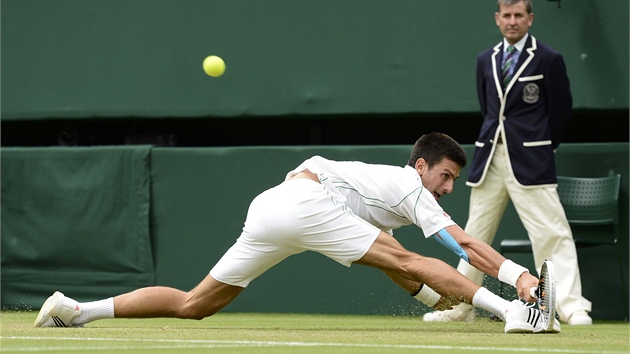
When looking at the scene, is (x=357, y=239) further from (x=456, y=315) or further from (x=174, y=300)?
(x=456, y=315)

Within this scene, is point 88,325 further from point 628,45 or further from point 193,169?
point 628,45

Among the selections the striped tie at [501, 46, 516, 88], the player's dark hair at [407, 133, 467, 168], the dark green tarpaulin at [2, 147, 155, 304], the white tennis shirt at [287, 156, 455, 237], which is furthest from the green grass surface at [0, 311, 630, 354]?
the dark green tarpaulin at [2, 147, 155, 304]

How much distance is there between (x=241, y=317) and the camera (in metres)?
8.42

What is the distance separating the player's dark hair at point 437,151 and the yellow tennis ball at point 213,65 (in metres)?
3.13

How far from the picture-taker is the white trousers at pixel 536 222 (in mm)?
7590

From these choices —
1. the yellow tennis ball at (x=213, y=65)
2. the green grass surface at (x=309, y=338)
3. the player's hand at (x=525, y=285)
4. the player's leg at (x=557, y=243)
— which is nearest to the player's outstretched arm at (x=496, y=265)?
the player's hand at (x=525, y=285)

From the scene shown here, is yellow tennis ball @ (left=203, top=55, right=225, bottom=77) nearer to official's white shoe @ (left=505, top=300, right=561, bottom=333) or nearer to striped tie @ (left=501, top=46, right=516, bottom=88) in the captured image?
striped tie @ (left=501, top=46, right=516, bottom=88)

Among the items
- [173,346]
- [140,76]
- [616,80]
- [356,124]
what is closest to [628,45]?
[616,80]

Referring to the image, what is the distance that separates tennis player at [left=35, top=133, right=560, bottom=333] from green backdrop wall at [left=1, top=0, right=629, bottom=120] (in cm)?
264

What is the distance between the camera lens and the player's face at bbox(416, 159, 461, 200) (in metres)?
5.91

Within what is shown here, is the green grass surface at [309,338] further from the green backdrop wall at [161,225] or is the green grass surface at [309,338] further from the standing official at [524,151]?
the green backdrop wall at [161,225]

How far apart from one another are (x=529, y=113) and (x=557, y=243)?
Answer: 0.90 metres

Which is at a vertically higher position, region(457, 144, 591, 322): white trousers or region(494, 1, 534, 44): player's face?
region(494, 1, 534, 44): player's face

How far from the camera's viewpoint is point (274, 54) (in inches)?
358
